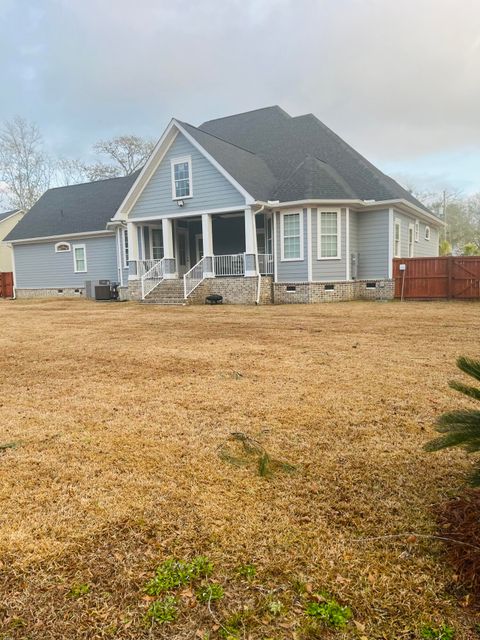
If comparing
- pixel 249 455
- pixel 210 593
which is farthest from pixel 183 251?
pixel 210 593

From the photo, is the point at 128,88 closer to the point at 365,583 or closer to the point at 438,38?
the point at 438,38

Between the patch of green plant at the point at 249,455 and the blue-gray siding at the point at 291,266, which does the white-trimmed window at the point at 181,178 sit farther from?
the patch of green plant at the point at 249,455

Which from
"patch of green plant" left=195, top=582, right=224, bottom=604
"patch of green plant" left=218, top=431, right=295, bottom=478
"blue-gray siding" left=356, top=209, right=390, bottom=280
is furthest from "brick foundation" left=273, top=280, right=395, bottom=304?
"patch of green plant" left=195, top=582, right=224, bottom=604

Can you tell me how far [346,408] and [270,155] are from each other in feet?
59.2

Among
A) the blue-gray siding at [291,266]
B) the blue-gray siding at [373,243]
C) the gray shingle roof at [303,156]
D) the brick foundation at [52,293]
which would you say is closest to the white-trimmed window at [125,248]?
the brick foundation at [52,293]

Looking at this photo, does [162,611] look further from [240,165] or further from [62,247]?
[62,247]

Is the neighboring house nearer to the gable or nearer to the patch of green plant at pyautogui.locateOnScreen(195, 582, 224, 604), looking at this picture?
the gable

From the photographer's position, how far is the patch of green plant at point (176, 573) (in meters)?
1.76

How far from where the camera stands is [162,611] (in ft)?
5.38

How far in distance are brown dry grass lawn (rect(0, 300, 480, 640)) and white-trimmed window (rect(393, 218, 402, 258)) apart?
12.5 meters

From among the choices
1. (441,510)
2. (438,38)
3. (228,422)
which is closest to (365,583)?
(441,510)

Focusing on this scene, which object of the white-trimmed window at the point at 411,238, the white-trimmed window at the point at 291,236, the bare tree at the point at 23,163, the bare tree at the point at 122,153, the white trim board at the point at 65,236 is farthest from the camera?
the bare tree at the point at 122,153

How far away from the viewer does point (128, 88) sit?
2464 cm

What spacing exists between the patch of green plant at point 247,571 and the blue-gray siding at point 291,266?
1460 centimetres
